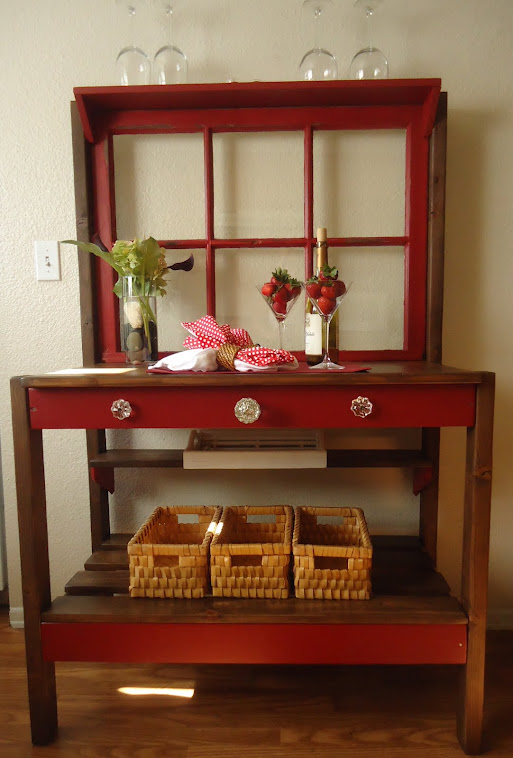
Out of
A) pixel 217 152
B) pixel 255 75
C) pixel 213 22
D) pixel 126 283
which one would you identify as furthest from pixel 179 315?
pixel 213 22

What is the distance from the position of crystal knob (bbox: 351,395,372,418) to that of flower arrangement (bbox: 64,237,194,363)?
0.61m

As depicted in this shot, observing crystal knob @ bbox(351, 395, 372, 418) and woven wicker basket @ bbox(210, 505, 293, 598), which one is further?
woven wicker basket @ bbox(210, 505, 293, 598)

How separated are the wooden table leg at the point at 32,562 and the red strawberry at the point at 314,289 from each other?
713 mm

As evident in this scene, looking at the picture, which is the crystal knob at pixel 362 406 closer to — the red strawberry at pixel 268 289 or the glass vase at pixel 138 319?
the red strawberry at pixel 268 289

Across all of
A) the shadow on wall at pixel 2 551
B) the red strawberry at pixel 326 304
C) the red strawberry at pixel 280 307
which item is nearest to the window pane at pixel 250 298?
the red strawberry at pixel 280 307

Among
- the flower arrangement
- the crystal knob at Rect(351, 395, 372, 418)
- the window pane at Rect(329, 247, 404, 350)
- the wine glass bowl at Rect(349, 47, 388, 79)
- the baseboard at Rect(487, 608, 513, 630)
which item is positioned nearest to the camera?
the crystal knob at Rect(351, 395, 372, 418)

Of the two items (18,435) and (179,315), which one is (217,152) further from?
(18,435)

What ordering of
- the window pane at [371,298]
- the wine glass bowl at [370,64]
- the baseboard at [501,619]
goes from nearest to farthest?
the wine glass bowl at [370,64] < the window pane at [371,298] < the baseboard at [501,619]

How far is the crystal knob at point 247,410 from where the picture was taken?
1205mm

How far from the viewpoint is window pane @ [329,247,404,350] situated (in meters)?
1.64

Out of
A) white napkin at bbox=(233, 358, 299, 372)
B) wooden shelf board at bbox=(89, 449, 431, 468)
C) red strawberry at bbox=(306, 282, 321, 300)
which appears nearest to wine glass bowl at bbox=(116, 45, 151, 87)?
red strawberry at bbox=(306, 282, 321, 300)

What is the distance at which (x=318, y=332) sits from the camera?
1.38m

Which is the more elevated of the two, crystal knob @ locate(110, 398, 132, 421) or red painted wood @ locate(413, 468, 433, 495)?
crystal knob @ locate(110, 398, 132, 421)

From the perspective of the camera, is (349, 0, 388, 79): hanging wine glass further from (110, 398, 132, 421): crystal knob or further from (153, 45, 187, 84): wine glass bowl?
(110, 398, 132, 421): crystal knob
